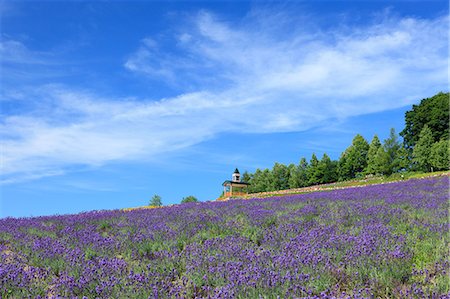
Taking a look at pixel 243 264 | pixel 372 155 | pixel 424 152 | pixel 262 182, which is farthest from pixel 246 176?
pixel 243 264

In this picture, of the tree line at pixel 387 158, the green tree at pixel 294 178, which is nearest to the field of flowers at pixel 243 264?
the tree line at pixel 387 158

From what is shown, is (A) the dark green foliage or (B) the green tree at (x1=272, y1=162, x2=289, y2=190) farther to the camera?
(B) the green tree at (x1=272, y1=162, x2=289, y2=190)

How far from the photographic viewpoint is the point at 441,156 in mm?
40219

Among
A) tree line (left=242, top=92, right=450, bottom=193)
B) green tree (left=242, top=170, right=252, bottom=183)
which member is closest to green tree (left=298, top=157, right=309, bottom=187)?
tree line (left=242, top=92, right=450, bottom=193)

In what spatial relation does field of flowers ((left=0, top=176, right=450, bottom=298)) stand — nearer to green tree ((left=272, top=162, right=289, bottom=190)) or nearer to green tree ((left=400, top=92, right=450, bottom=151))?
green tree ((left=400, top=92, right=450, bottom=151))

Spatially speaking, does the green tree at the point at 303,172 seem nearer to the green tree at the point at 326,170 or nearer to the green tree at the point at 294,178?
the green tree at the point at 294,178

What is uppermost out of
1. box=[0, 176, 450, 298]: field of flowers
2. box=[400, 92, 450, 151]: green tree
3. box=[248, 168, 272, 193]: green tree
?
box=[400, 92, 450, 151]: green tree

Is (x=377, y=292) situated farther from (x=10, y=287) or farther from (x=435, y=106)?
(x=435, y=106)

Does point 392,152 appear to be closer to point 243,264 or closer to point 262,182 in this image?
point 262,182

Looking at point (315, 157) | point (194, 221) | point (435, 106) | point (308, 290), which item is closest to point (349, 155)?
point (315, 157)

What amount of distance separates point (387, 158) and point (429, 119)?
37.4ft

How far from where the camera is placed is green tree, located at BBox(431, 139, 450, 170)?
39.7m

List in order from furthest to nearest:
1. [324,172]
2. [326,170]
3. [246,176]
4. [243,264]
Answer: [246,176] → [326,170] → [324,172] → [243,264]

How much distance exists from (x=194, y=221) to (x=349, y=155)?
171ft
